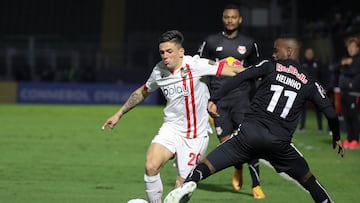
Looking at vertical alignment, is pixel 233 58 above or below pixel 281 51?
below

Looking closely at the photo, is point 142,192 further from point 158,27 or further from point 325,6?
point 158,27

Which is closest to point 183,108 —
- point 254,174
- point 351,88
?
point 254,174

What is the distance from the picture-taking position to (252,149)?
7891 mm

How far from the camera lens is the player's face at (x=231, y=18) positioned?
10598mm

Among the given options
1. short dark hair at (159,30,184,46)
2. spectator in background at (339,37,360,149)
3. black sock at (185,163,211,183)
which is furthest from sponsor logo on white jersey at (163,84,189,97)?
spectator in background at (339,37,360,149)

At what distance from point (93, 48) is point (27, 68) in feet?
18.3

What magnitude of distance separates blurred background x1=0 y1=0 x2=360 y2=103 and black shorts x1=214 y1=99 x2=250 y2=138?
20.6 meters

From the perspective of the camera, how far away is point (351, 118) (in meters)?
17.1

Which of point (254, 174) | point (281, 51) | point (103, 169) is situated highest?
point (281, 51)

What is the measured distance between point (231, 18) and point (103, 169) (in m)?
3.68

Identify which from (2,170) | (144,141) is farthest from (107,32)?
(2,170)

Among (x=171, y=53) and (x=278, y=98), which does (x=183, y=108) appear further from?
(x=278, y=98)

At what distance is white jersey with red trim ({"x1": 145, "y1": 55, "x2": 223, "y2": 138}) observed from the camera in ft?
28.7

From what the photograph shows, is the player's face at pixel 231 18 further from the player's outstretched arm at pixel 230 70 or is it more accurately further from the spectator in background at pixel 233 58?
the player's outstretched arm at pixel 230 70
